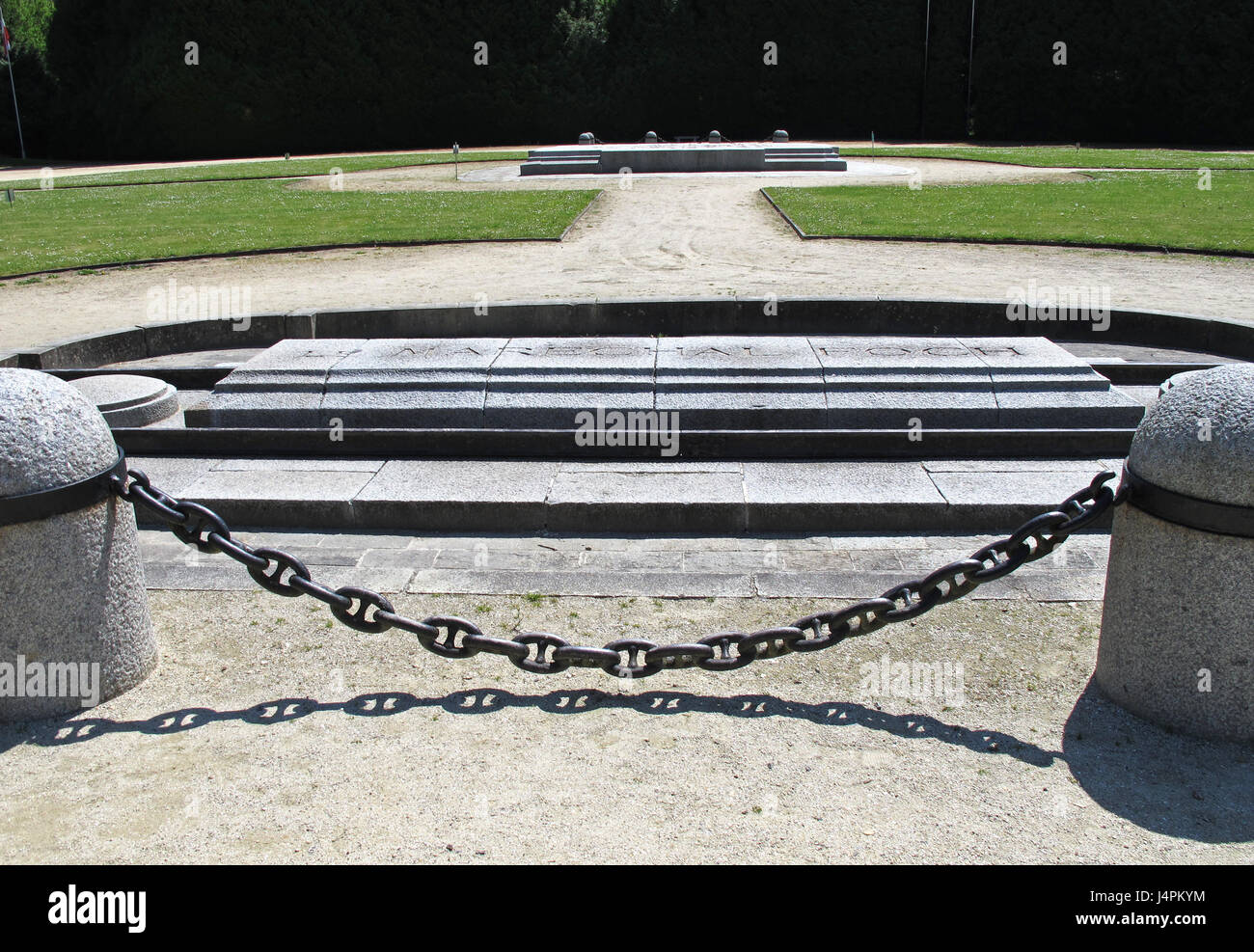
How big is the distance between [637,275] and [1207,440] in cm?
889

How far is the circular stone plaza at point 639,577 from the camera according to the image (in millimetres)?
3309

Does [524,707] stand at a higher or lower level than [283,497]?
lower

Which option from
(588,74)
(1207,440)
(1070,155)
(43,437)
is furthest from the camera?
(588,74)

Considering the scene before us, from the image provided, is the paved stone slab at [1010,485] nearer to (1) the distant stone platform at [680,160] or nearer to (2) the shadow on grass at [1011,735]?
(2) the shadow on grass at [1011,735]

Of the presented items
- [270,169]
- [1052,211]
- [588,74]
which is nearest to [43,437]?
[1052,211]

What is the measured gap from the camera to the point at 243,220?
1683cm

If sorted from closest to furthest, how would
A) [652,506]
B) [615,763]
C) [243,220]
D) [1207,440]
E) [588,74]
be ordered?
1. [1207,440]
2. [615,763]
3. [652,506]
4. [243,220]
5. [588,74]

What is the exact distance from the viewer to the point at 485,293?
10.9 metres

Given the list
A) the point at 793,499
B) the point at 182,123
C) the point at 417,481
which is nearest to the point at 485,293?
the point at 417,481

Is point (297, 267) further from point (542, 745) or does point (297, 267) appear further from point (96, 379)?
point (542, 745)

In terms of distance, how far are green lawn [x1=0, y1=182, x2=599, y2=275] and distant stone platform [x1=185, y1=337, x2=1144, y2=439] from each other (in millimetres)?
7587

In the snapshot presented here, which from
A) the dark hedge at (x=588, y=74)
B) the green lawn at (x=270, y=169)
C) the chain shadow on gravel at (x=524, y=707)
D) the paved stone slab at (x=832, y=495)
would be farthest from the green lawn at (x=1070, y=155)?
the chain shadow on gravel at (x=524, y=707)

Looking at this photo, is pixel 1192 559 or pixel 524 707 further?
pixel 524 707

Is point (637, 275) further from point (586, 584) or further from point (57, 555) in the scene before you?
point (57, 555)
